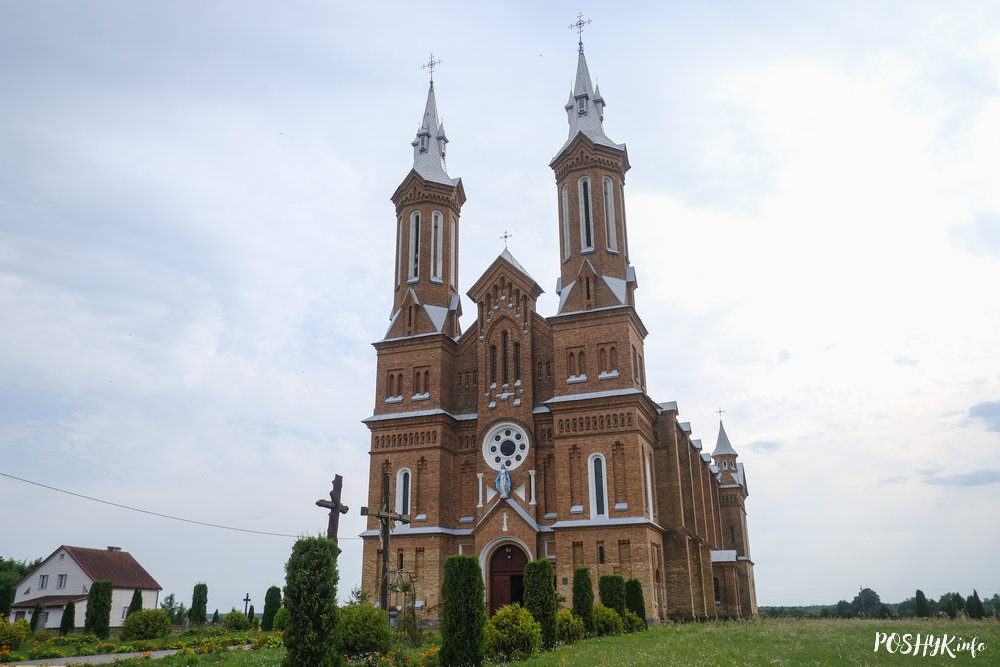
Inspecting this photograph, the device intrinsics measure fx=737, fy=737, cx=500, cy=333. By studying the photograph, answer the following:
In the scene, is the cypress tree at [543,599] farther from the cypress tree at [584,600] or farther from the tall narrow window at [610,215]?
the tall narrow window at [610,215]

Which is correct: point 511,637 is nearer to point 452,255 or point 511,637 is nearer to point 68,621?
point 68,621

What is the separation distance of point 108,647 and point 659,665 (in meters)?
17.5

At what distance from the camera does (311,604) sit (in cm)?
1362

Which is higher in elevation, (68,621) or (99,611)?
(99,611)

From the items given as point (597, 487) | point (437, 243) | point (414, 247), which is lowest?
point (597, 487)

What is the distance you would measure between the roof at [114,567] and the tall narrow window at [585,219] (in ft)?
122

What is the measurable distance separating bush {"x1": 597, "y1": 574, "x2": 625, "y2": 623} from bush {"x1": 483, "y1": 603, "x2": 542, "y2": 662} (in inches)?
320

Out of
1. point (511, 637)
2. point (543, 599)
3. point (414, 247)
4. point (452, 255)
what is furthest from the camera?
point (452, 255)

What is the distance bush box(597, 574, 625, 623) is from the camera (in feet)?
82.5

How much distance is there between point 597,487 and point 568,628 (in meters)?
10.6

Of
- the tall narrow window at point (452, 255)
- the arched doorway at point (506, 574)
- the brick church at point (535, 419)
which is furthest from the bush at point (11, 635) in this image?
the tall narrow window at point (452, 255)

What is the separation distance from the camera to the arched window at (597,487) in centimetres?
3084

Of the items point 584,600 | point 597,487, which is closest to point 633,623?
point 584,600

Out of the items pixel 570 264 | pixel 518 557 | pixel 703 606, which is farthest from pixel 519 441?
pixel 703 606
